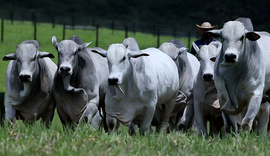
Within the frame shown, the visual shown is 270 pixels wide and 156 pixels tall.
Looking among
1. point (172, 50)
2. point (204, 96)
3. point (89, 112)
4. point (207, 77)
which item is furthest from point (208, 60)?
point (89, 112)

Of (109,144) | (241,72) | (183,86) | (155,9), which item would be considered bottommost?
(109,144)

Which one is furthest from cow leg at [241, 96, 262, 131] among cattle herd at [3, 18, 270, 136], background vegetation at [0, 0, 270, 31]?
background vegetation at [0, 0, 270, 31]

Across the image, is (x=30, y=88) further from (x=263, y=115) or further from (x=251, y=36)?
(x=263, y=115)

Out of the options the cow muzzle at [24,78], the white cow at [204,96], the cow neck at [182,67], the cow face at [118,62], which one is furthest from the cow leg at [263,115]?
the cow muzzle at [24,78]

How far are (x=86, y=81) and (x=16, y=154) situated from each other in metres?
3.67

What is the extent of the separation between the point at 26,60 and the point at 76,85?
0.90m

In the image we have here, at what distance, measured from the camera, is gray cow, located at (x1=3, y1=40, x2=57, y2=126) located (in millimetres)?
8859

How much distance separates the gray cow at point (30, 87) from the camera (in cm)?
886

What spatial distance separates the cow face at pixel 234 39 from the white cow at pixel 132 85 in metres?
1.12

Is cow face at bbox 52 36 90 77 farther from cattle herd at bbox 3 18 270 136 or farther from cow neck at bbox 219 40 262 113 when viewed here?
cow neck at bbox 219 40 262 113

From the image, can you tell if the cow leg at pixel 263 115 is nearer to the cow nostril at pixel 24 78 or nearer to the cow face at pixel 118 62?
the cow face at pixel 118 62

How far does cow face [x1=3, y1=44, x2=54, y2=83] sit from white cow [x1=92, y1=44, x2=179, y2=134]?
1.20m

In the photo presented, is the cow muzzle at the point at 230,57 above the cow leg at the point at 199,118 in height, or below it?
above

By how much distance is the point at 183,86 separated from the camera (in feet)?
34.4
